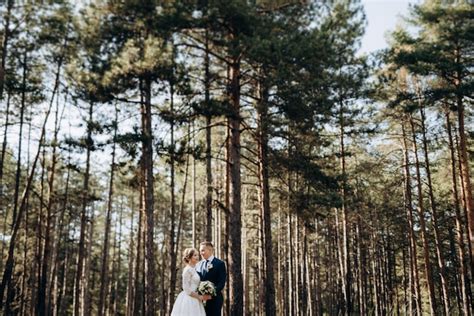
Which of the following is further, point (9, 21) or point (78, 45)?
point (78, 45)

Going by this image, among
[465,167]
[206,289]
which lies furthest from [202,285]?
[465,167]

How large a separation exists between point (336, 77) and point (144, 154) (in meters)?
6.29

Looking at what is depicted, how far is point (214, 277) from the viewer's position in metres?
7.29

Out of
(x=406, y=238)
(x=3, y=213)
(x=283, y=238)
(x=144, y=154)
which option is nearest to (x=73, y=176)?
(x=3, y=213)

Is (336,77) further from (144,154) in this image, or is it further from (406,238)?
(406,238)

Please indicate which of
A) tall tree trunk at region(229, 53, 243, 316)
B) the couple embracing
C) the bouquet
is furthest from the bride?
tall tree trunk at region(229, 53, 243, 316)

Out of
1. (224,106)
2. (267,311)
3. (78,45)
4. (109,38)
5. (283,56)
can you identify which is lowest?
Result: (267,311)

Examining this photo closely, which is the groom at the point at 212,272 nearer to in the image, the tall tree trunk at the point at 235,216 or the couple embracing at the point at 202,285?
the couple embracing at the point at 202,285

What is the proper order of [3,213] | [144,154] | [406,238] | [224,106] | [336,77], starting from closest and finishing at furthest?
[224,106], [336,77], [144,154], [3,213], [406,238]

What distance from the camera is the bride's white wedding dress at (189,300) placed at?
281 inches

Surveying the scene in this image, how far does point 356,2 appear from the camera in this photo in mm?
13586

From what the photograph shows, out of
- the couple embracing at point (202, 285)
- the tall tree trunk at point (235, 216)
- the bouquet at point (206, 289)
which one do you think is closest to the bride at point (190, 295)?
the couple embracing at point (202, 285)

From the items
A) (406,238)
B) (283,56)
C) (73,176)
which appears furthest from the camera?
(406,238)

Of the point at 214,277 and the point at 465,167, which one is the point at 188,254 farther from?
the point at 465,167
